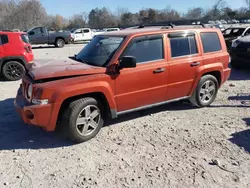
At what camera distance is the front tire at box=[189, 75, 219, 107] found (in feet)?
18.7

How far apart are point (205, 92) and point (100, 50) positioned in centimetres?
254

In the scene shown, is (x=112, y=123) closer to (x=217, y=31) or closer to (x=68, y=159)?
(x=68, y=159)

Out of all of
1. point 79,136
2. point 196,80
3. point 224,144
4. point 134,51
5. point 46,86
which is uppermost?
point 134,51

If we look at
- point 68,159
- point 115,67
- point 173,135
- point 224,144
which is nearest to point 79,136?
point 68,159

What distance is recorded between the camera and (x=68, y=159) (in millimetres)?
3857

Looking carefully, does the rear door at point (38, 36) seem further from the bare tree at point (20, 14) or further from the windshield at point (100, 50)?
the bare tree at point (20, 14)

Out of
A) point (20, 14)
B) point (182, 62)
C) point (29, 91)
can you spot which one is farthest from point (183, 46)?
point (20, 14)

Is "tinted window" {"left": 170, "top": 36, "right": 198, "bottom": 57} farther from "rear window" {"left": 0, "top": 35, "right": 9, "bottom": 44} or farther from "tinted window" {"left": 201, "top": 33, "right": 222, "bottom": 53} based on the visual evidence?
"rear window" {"left": 0, "top": 35, "right": 9, "bottom": 44}

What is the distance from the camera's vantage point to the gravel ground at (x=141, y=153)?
3344 millimetres

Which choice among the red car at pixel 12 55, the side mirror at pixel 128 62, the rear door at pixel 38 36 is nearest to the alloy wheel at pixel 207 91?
the side mirror at pixel 128 62

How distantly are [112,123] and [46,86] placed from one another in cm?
164

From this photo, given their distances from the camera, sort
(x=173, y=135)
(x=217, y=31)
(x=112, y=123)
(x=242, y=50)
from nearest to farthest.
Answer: (x=173, y=135)
(x=112, y=123)
(x=217, y=31)
(x=242, y=50)

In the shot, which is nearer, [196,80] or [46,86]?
[46,86]

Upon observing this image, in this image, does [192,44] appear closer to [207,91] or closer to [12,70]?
[207,91]
